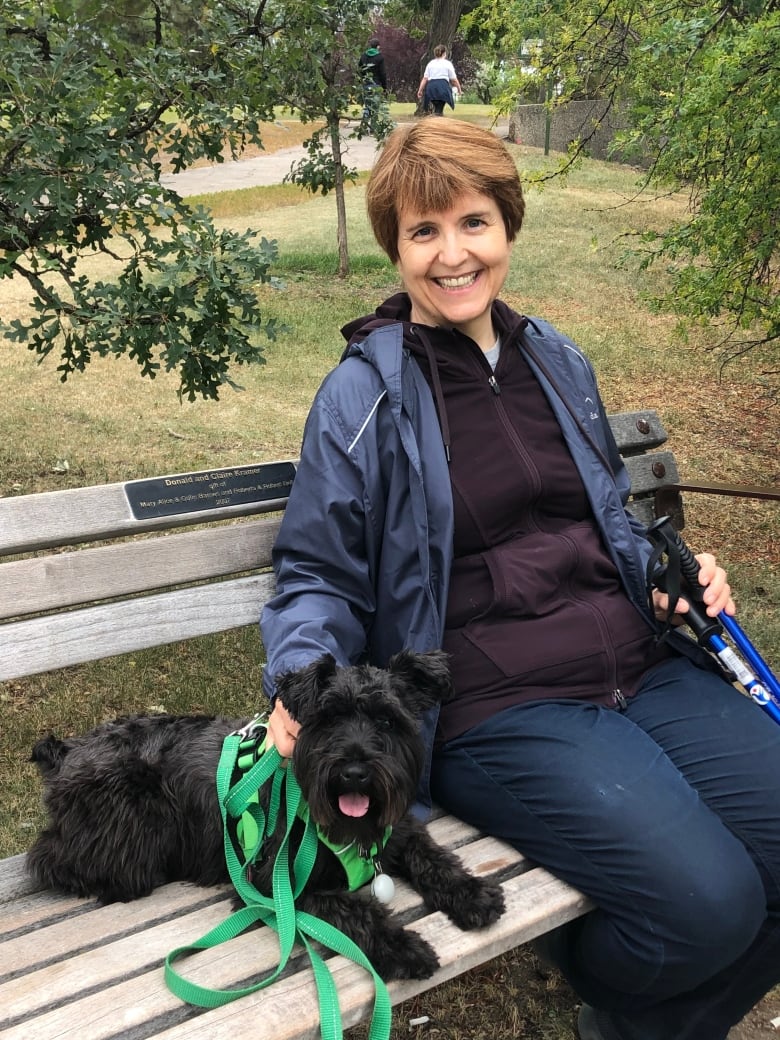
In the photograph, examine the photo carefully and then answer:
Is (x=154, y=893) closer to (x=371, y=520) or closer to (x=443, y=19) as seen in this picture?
(x=371, y=520)

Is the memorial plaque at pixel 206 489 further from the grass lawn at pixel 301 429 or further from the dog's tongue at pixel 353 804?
the grass lawn at pixel 301 429

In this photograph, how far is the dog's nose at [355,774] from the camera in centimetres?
194

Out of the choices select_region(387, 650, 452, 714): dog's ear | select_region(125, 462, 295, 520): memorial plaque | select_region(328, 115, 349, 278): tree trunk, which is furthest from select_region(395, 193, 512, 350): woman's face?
select_region(328, 115, 349, 278): tree trunk

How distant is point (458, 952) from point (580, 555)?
3.41 ft

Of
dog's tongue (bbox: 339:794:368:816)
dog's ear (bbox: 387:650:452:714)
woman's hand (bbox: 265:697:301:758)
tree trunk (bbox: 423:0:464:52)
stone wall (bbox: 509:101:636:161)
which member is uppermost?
tree trunk (bbox: 423:0:464:52)

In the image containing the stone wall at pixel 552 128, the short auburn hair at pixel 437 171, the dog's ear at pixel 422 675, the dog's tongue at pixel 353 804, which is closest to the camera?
the dog's tongue at pixel 353 804

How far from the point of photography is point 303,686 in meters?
1.99

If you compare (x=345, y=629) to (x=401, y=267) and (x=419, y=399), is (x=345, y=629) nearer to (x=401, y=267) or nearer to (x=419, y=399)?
(x=419, y=399)

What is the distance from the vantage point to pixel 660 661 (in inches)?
108

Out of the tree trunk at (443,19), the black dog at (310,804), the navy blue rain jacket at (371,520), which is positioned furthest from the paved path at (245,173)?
the black dog at (310,804)

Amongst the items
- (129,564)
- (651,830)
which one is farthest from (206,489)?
(651,830)

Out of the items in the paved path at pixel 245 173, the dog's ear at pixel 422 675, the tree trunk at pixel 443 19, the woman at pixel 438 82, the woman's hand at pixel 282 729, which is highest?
the tree trunk at pixel 443 19

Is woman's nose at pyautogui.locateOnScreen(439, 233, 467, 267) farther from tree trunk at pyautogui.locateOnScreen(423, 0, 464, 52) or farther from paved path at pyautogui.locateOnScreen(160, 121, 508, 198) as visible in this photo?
paved path at pyautogui.locateOnScreen(160, 121, 508, 198)

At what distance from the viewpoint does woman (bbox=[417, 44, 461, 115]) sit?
20.4 metres
